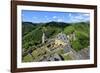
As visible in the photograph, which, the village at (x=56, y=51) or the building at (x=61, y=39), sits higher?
the building at (x=61, y=39)

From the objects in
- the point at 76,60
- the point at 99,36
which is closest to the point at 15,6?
the point at 76,60

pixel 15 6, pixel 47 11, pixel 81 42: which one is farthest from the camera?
pixel 81 42

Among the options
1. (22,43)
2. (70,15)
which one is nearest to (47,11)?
(70,15)

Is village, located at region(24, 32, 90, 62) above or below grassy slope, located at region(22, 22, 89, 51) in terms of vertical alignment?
below

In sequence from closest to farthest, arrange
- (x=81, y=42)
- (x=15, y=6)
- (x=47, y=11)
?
(x=15, y=6) → (x=47, y=11) → (x=81, y=42)

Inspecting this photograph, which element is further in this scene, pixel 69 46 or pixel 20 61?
pixel 69 46

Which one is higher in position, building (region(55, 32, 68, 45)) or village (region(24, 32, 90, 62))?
building (region(55, 32, 68, 45))

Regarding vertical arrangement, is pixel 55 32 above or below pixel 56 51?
above

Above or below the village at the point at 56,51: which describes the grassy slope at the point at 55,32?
above

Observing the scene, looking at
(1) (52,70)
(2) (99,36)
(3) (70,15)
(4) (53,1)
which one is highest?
(4) (53,1)

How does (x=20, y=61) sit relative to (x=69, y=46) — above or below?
below

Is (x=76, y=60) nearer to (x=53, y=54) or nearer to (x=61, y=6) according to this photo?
(x=53, y=54)
